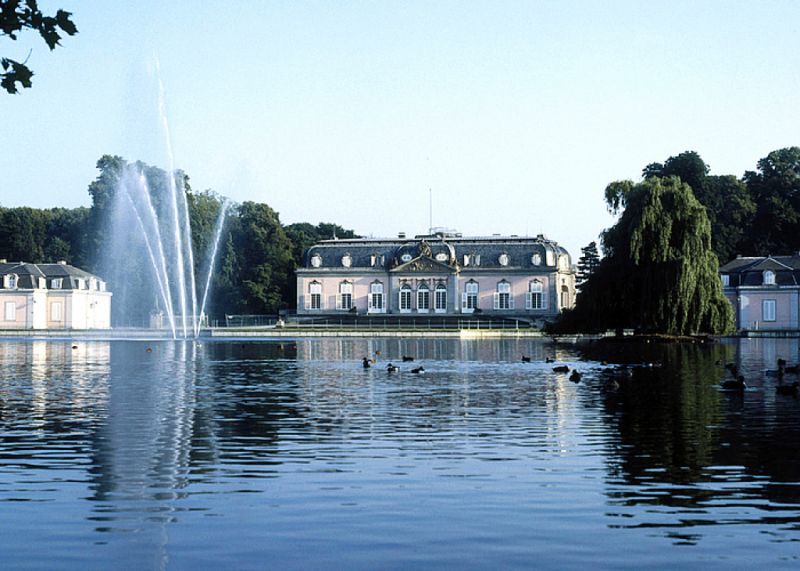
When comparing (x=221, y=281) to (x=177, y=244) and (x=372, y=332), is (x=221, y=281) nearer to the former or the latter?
(x=372, y=332)

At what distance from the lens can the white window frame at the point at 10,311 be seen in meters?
100

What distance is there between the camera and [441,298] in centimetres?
11169

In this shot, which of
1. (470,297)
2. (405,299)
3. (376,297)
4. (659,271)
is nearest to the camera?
Answer: (659,271)

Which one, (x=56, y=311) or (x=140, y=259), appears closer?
(x=140, y=259)

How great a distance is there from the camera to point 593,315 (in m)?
61.1

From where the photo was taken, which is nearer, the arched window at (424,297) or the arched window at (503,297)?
the arched window at (503,297)

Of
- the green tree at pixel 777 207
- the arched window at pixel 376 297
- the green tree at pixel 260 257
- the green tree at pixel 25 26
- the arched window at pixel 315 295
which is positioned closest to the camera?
the green tree at pixel 25 26

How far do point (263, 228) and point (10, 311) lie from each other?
2593 cm

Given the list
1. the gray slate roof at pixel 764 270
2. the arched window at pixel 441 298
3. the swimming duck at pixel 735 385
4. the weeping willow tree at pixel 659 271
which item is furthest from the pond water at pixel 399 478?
the arched window at pixel 441 298

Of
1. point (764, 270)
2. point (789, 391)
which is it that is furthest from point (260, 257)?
point (789, 391)

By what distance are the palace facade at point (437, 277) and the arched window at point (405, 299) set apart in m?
0.10

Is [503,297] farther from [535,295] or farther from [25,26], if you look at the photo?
[25,26]

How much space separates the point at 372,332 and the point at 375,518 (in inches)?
3027

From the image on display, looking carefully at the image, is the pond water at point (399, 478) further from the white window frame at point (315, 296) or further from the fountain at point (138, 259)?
the white window frame at point (315, 296)
